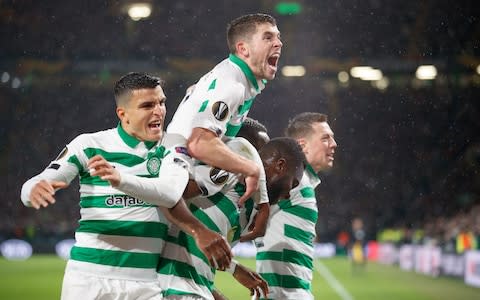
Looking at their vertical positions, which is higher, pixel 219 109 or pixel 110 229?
pixel 219 109

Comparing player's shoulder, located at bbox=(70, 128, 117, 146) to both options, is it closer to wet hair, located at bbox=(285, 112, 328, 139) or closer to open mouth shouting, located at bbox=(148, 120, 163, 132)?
open mouth shouting, located at bbox=(148, 120, 163, 132)

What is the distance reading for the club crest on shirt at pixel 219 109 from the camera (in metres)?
3.60

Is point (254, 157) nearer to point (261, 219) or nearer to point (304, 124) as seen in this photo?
point (261, 219)

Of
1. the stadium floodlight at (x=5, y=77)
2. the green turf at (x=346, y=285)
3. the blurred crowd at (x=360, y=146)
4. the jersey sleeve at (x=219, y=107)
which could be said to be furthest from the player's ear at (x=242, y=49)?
the stadium floodlight at (x=5, y=77)

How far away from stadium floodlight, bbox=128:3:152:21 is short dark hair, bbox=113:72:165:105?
27.0 ft

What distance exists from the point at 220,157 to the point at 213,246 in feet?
1.42

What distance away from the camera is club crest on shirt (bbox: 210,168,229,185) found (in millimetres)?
3574

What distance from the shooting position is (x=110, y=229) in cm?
364

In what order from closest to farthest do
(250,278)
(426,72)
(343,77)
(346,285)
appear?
(250,278) < (346,285) < (426,72) < (343,77)

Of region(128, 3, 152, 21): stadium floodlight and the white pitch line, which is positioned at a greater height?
region(128, 3, 152, 21): stadium floodlight

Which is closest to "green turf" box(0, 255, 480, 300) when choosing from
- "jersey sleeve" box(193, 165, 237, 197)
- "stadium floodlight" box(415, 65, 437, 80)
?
"stadium floodlight" box(415, 65, 437, 80)

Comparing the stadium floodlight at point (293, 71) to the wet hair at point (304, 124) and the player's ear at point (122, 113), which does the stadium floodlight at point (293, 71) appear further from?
the player's ear at point (122, 113)

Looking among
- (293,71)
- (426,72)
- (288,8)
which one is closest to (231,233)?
(288,8)

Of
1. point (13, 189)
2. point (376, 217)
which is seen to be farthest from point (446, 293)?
point (13, 189)
